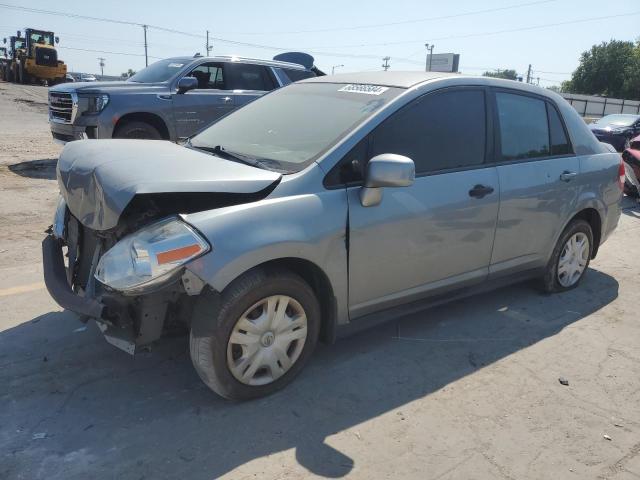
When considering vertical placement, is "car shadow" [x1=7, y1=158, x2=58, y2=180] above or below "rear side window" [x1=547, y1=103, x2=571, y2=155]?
below

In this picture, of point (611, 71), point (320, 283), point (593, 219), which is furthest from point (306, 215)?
point (611, 71)

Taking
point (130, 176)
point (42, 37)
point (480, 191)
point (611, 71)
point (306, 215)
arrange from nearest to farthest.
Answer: point (130, 176) → point (306, 215) → point (480, 191) → point (42, 37) → point (611, 71)

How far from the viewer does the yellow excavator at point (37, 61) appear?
35562 millimetres

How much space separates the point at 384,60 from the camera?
8619 cm

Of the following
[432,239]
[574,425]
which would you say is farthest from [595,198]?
[574,425]

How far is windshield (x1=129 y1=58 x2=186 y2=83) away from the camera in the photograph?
8.86m

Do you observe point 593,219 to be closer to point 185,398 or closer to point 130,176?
point 185,398

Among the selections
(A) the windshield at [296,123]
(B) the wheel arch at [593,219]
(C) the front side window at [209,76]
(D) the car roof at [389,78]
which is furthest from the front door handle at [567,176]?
(C) the front side window at [209,76]

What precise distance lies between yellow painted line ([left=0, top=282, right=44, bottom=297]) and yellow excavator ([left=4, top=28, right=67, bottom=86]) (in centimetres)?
3705

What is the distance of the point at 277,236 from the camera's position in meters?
2.77

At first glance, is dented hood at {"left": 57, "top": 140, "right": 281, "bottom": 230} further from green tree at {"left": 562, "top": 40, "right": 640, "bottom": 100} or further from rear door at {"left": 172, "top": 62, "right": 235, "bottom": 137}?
green tree at {"left": 562, "top": 40, "right": 640, "bottom": 100}

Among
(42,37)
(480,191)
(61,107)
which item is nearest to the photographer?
(480,191)

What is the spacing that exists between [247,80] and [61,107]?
3.08m

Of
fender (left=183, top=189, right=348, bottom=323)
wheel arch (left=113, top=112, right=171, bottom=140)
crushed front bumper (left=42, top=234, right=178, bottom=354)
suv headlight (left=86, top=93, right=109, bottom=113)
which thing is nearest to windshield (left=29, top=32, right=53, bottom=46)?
suv headlight (left=86, top=93, right=109, bottom=113)
